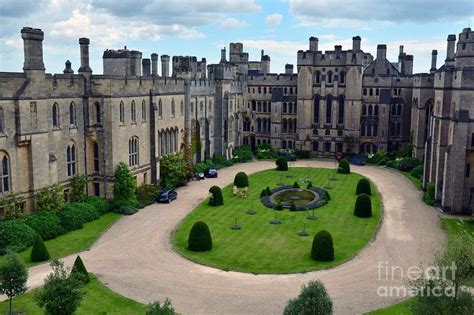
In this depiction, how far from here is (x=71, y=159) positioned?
131 feet

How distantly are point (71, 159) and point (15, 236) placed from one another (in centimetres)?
1038

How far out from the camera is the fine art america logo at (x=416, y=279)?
18328 millimetres

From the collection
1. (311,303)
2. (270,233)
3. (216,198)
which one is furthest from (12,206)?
Answer: (311,303)

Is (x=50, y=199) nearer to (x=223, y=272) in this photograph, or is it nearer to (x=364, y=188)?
(x=223, y=272)

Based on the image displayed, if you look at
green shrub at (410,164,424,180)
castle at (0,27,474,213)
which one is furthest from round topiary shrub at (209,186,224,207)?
green shrub at (410,164,424,180)

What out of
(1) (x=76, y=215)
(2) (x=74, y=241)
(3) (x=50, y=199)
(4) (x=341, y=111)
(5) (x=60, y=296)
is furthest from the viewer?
(4) (x=341, y=111)

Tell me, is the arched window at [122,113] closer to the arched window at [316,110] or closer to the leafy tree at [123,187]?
the leafy tree at [123,187]

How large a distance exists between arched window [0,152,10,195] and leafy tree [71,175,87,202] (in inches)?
251

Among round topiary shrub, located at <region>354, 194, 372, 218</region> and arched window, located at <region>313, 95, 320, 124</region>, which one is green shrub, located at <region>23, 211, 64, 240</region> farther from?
arched window, located at <region>313, 95, 320, 124</region>

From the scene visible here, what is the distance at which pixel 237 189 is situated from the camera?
1924 inches

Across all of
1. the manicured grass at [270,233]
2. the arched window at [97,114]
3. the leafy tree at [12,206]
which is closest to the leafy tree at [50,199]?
the leafy tree at [12,206]

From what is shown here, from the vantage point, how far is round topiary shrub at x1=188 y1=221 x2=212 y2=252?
105ft

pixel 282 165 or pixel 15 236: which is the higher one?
pixel 282 165

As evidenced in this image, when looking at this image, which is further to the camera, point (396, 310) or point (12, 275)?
point (396, 310)
